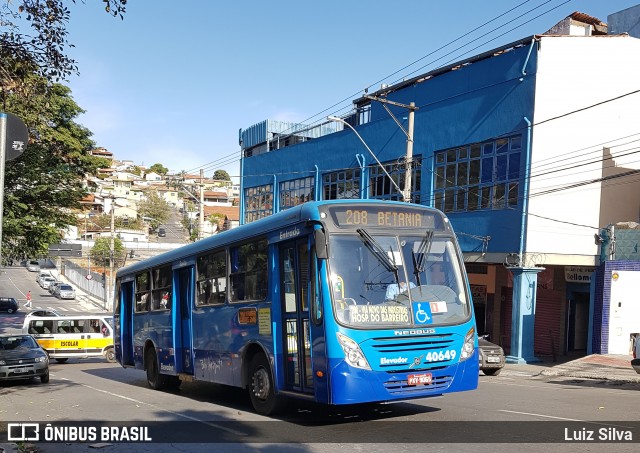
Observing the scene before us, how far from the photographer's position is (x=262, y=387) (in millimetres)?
10711

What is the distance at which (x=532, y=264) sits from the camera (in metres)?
25.7

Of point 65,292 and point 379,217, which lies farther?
point 65,292

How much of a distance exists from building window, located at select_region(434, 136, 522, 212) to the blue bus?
1660 centimetres

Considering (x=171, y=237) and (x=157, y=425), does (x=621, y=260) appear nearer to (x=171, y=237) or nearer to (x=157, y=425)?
(x=157, y=425)

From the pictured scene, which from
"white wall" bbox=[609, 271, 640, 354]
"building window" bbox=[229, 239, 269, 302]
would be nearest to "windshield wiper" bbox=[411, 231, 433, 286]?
"building window" bbox=[229, 239, 269, 302]

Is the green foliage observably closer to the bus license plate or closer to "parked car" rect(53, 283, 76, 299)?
"parked car" rect(53, 283, 76, 299)

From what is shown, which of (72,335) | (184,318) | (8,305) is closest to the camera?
A: (184,318)

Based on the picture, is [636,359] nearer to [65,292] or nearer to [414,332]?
[414,332]

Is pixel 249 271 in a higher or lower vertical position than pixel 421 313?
higher

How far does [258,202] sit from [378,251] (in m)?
33.6

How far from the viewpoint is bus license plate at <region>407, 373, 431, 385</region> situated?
9141 mm

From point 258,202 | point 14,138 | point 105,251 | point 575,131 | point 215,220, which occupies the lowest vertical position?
point 14,138

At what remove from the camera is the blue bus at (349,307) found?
29.5 ft

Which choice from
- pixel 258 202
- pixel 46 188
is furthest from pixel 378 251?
pixel 258 202
